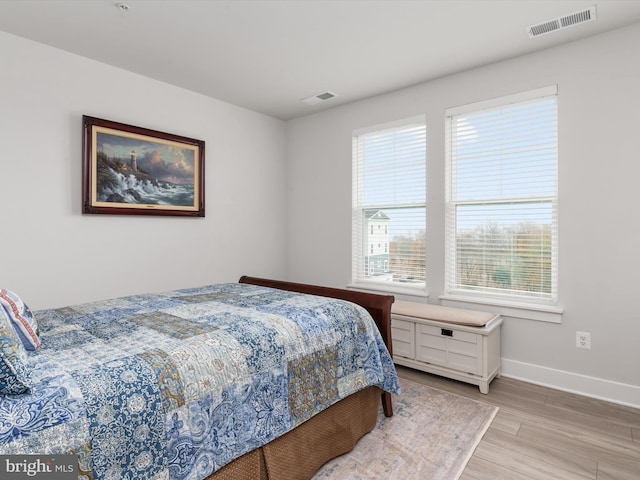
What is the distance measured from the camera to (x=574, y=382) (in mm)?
2811

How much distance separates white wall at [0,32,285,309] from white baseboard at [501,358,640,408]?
288cm

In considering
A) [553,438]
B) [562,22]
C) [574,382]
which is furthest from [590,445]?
[562,22]

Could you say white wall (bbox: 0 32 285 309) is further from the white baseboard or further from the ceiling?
the white baseboard

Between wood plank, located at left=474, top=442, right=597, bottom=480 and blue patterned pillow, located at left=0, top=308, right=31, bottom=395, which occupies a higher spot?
blue patterned pillow, located at left=0, top=308, right=31, bottom=395

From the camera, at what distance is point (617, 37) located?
2.61 m

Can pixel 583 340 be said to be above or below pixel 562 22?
below

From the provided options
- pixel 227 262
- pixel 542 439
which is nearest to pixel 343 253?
pixel 227 262

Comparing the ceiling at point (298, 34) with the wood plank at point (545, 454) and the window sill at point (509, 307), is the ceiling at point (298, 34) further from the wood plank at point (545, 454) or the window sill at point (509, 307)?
the wood plank at point (545, 454)

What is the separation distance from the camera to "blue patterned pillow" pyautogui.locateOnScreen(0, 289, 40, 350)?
1436mm

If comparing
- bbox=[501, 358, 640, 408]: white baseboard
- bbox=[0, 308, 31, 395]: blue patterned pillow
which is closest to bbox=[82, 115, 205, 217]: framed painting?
bbox=[0, 308, 31, 395]: blue patterned pillow

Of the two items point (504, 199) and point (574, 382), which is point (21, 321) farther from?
point (574, 382)

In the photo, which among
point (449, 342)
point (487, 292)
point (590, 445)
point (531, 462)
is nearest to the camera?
point (531, 462)

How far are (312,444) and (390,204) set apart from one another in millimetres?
2587

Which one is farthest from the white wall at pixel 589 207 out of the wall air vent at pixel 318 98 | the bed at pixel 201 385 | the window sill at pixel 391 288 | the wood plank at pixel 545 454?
the bed at pixel 201 385
